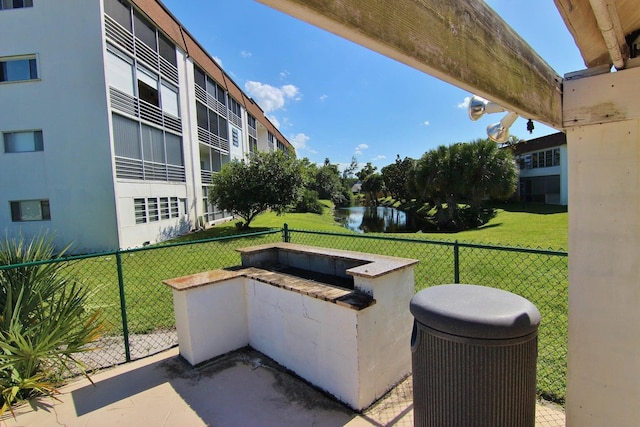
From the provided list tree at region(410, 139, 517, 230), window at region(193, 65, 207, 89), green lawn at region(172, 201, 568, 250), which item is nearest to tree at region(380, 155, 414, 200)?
tree at region(410, 139, 517, 230)

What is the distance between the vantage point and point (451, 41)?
4.05ft

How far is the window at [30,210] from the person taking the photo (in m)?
12.1

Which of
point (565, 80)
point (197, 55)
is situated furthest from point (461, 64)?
point (197, 55)

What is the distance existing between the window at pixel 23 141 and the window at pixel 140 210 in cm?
374

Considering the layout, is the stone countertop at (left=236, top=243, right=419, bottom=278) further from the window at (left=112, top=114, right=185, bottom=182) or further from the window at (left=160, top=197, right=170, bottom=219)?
the window at (left=160, top=197, right=170, bottom=219)

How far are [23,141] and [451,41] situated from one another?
16.0m

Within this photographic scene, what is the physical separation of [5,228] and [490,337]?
16793mm

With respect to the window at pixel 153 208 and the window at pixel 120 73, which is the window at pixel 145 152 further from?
the window at pixel 120 73

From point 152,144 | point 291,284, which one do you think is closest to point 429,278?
Result: point 291,284

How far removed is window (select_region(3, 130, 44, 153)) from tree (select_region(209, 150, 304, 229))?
7.07m

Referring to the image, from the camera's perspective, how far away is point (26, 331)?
3072mm

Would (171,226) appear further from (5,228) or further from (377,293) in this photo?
(377,293)

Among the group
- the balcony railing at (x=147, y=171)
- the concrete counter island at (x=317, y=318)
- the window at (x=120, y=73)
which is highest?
the window at (x=120, y=73)

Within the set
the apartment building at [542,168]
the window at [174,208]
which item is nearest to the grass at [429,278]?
the window at [174,208]
